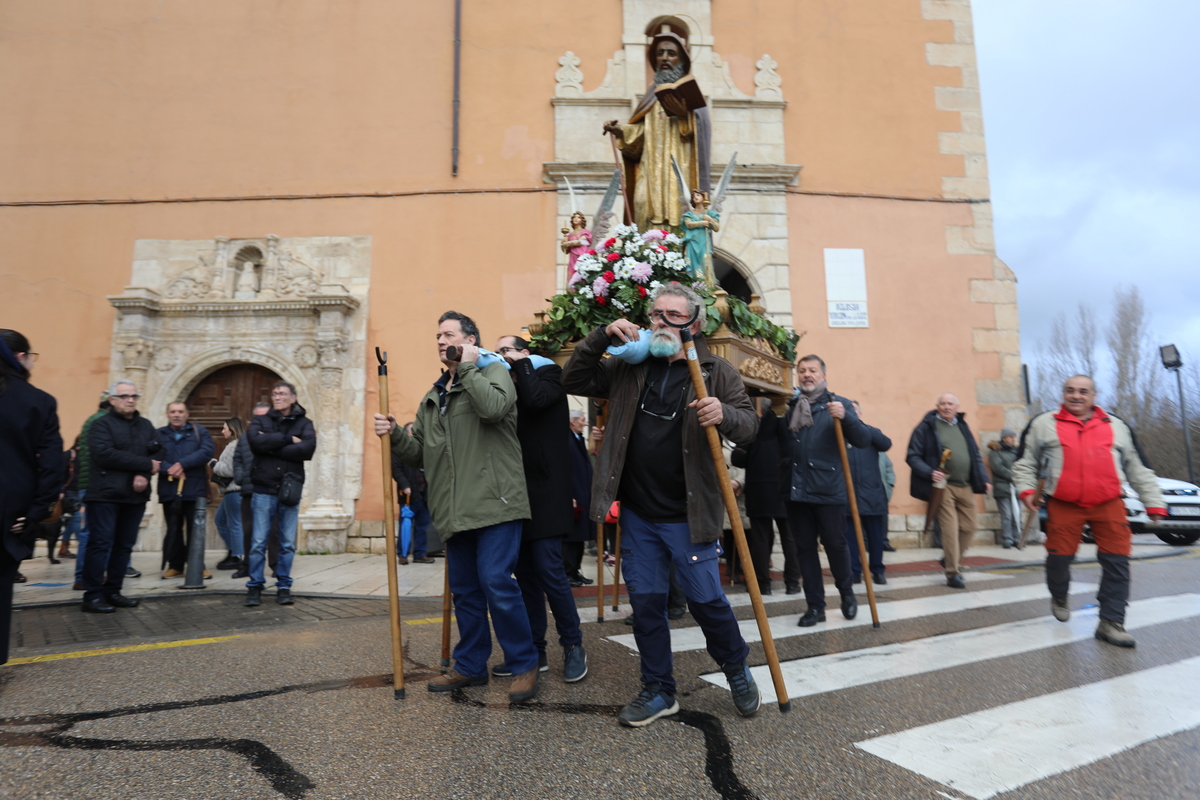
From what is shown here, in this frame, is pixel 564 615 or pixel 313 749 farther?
pixel 564 615

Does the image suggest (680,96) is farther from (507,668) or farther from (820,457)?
(507,668)

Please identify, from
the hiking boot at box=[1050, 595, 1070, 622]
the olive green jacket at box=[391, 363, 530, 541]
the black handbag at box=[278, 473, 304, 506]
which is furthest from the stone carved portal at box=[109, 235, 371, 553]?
the hiking boot at box=[1050, 595, 1070, 622]

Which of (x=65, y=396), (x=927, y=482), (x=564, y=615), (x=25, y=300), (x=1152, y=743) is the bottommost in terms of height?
(x=1152, y=743)

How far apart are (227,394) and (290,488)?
5.59m

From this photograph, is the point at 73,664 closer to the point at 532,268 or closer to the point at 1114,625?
the point at 1114,625

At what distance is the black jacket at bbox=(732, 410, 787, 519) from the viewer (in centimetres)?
609

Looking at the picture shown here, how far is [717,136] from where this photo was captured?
10.9 m

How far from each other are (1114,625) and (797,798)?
Result: 321 cm

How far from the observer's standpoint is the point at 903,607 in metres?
5.33

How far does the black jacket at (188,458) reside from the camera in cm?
675

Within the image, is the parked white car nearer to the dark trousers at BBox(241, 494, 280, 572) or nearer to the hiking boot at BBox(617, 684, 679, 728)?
the hiking boot at BBox(617, 684, 679, 728)

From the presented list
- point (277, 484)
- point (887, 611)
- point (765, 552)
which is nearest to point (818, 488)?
point (887, 611)

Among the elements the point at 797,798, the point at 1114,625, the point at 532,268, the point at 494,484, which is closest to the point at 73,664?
the point at 494,484

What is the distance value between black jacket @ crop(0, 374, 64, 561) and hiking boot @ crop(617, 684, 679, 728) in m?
3.08
